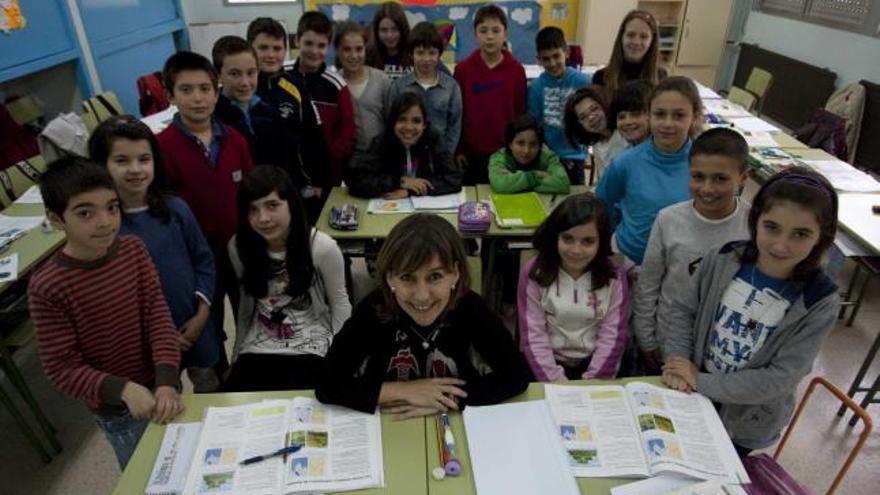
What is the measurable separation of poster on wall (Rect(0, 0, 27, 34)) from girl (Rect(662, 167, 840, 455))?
16.4ft

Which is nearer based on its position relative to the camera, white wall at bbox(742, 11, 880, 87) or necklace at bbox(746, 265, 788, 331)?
necklace at bbox(746, 265, 788, 331)

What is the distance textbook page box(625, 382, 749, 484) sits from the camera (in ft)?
3.95

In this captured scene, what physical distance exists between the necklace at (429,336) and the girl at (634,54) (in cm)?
191

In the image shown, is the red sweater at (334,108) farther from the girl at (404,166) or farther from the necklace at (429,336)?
the necklace at (429,336)

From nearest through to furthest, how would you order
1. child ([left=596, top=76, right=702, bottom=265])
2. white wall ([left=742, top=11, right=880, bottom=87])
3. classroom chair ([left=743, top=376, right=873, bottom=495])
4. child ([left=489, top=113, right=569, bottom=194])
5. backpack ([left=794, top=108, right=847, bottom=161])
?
classroom chair ([left=743, top=376, right=873, bottom=495]), child ([left=596, top=76, right=702, bottom=265]), child ([left=489, top=113, right=569, bottom=194]), backpack ([left=794, top=108, right=847, bottom=161]), white wall ([left=742, top=11, right=880, bottom=87])

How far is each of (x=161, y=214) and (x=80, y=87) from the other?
431cm

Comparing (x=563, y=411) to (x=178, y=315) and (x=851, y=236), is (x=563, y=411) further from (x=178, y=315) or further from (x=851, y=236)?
(x=851, y=236)

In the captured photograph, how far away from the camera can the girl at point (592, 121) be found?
8.86 feet

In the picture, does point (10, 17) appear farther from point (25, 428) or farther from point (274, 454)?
point (274, 454)

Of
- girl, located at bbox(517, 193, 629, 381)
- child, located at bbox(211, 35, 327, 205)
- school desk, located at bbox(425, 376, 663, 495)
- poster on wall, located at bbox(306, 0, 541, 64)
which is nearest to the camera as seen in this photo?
school desk, located at bbox(425, 376, 663, 495)

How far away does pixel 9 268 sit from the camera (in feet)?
7.24

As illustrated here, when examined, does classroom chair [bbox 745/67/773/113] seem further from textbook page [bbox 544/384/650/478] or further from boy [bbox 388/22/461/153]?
textbook page [bbox 544/384/650/478]

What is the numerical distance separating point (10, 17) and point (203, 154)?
328cm

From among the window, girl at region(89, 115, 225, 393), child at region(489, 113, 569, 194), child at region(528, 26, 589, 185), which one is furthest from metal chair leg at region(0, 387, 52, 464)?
the window
